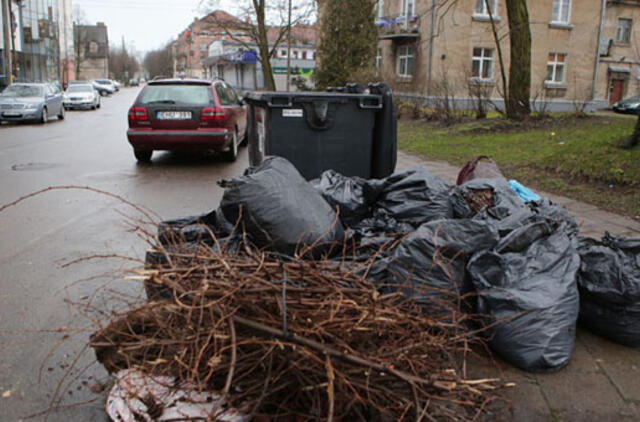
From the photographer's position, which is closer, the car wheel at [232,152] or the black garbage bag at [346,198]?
the black garbage bag at [346,198]

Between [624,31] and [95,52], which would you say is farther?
[95,52]

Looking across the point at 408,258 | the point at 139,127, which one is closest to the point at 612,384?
the point at 408,258

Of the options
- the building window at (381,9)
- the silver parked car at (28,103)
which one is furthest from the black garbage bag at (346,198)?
the building window at (381,9)

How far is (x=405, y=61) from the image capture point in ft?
109

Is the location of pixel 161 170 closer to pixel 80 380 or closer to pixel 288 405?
pixel 80 380

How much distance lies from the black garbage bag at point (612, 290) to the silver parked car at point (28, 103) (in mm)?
20026

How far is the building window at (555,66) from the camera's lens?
31861 mm

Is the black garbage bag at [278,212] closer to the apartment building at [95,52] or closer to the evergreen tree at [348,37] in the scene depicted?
the evergreen tree at [348,37]

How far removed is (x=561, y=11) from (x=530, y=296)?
33.2m

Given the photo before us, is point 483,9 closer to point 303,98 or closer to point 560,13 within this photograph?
point 560,13

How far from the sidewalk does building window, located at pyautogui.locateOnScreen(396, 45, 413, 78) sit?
3041cm

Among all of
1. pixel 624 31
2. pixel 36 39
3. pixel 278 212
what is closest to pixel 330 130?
pixel 278 212

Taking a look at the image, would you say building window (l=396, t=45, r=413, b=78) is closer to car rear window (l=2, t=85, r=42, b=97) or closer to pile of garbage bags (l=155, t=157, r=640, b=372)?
car rear window (l=2, t=85, r=42, b=97)

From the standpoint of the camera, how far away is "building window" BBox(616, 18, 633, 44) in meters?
34.4
